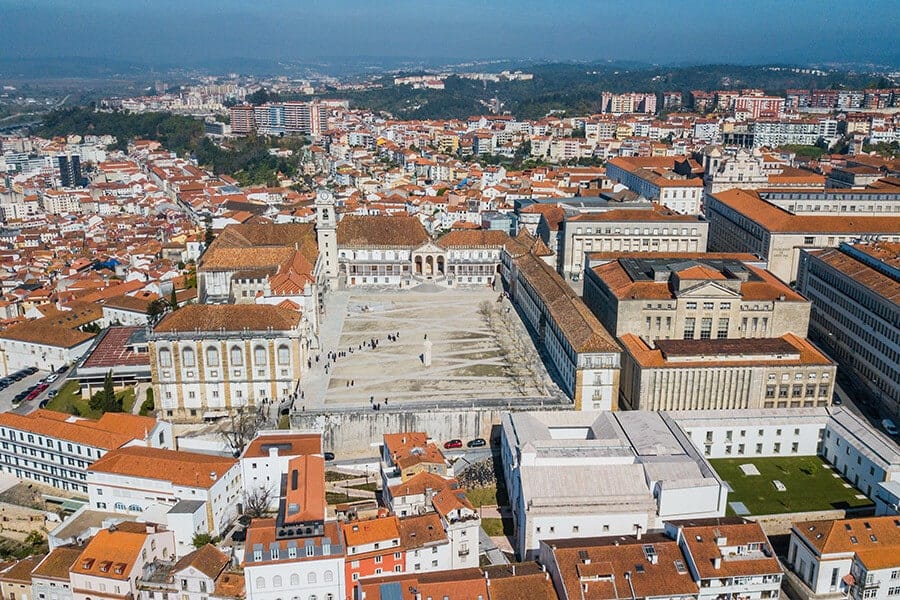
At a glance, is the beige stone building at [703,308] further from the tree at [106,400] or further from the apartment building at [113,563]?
the tree at [106,400]

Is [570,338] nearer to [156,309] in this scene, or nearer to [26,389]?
[156,309]

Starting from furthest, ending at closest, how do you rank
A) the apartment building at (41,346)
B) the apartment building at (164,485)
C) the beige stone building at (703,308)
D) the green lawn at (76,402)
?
1. the apartment building at (41,346)
2. the green lawn at (76,402)
3. the beige stone building at (703,308)
4. the apartment building at (164,485)

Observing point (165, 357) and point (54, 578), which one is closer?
point (54, 578)

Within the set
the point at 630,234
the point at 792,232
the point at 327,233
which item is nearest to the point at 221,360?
the point at 327,233

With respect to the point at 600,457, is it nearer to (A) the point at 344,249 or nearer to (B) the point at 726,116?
(A) the point at 344,249

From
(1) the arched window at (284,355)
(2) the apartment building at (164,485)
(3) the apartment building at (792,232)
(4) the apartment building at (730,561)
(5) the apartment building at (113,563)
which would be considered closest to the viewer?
(4) the apartment building at (730,561)

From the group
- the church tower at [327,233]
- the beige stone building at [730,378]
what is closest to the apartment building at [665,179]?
the church tower at [327,233]
